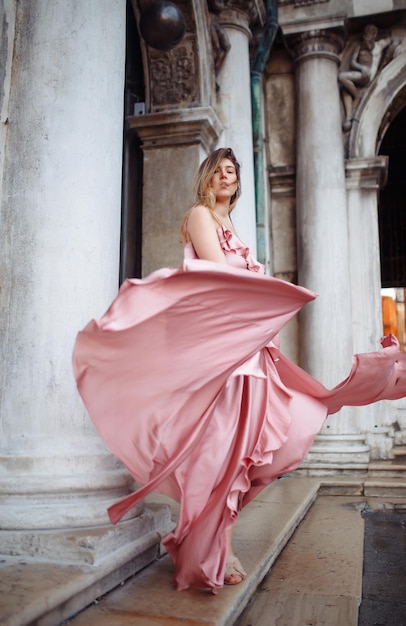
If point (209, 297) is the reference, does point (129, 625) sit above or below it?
below

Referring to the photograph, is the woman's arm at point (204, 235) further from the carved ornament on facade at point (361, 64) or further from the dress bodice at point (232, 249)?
the carved ornament on facade at point (361, 64)

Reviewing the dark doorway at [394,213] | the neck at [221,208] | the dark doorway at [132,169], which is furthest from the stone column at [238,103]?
the dark doorway at [394,213]

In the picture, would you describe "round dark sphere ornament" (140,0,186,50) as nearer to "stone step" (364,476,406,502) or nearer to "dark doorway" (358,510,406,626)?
"dark doorway" (358,510,406,626)

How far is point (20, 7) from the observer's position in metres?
2.87

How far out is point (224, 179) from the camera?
276 centimetres

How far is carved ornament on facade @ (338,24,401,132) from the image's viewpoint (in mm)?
7184

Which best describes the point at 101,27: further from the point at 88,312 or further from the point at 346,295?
the point at 346,295

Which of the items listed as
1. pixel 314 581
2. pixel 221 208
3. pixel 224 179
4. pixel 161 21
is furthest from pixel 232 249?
pixel 161 21

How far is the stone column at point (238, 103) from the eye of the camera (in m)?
6.02

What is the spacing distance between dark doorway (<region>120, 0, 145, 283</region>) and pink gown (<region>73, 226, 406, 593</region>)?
3.63m

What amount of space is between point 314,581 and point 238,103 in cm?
464

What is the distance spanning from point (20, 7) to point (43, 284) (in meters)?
1.31

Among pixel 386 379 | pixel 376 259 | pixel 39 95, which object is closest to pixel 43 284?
pixel 39 95

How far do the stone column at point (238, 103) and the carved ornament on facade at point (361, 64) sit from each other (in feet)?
4.98
